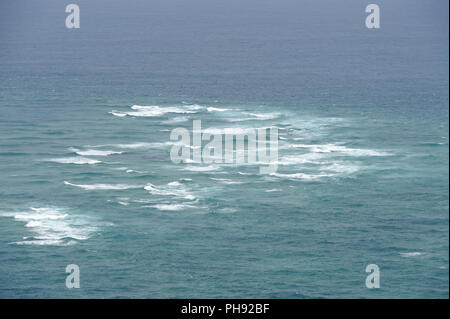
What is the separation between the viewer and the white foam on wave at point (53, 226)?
144 metres

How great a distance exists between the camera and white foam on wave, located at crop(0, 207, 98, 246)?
144m

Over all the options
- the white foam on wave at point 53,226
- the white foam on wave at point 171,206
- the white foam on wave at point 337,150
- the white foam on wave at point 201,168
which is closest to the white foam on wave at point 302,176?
the white foam on wave at point 201,168

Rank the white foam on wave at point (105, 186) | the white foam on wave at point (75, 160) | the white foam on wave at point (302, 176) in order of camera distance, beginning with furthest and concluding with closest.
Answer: the white foam on wave at point (75, 160), the white foam on wave at point (302, 176), the white foam on wave at point (105, 186)

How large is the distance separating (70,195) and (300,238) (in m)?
42.5

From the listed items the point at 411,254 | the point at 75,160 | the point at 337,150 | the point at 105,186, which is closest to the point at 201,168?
the point at 105,186

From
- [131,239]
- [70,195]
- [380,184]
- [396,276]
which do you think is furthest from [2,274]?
[380,184]

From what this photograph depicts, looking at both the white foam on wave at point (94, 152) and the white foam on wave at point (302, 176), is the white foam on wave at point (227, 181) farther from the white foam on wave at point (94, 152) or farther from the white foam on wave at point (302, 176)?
the white foam on wave at point (94, 152)

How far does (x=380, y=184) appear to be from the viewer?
555ft

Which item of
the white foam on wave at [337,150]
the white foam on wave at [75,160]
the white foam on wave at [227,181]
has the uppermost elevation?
the white foam on wave at [337,150]

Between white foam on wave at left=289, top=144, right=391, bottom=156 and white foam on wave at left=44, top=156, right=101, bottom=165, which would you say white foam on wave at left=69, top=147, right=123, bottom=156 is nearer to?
white foam on wave at left=44, top=156, right=101, bottom=165

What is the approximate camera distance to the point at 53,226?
150 m

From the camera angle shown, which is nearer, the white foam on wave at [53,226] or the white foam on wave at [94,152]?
the white foam on wave at [53,226]

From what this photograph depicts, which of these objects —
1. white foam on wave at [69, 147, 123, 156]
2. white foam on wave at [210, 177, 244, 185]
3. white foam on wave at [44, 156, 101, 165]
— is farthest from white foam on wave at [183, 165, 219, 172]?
white foam on wave at [69, 147, 123, 156]

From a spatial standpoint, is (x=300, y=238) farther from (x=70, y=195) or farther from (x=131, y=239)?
(x=70, y=195)
